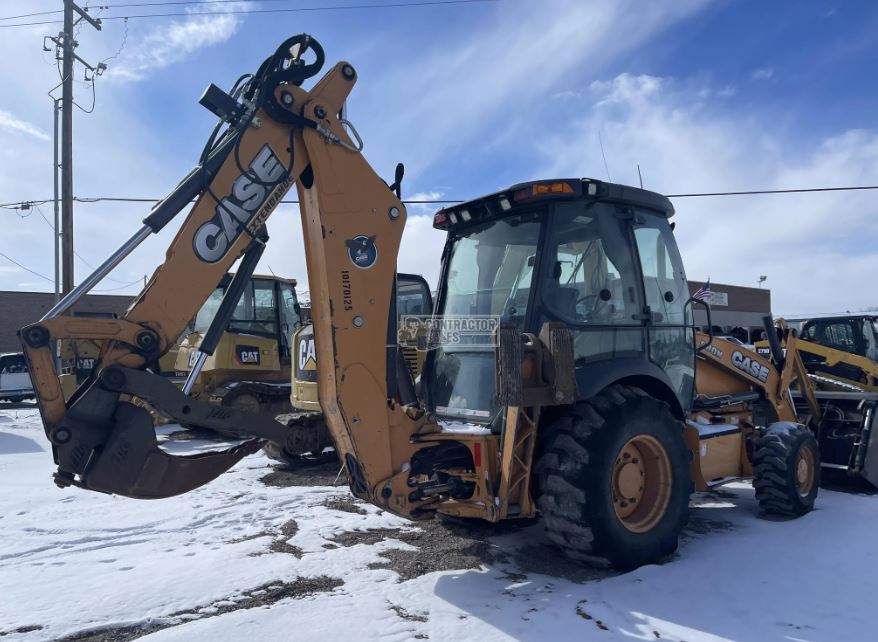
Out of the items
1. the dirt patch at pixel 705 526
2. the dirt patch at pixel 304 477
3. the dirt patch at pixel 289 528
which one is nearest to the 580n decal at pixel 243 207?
the dirt patch at pixel 289 528

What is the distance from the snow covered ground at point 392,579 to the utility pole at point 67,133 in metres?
12.0

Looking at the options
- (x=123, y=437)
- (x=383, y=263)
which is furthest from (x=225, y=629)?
(x=383, y=263)

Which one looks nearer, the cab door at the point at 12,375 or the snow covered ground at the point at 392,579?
the snow covered ground at the point at 392,579

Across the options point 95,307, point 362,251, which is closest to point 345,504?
point 362,251

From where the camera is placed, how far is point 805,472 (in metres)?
5.87

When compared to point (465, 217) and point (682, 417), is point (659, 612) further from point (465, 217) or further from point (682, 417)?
point (465, 217)

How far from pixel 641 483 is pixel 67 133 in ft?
58.4

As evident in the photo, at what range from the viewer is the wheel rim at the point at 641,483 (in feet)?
14.5

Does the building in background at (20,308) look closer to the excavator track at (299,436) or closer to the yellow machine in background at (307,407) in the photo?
the excavator track at (299,436)

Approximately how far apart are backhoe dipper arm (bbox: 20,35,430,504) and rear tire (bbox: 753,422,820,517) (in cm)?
327

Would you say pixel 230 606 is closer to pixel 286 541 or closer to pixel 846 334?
pixel 286 541

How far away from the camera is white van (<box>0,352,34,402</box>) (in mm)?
20484

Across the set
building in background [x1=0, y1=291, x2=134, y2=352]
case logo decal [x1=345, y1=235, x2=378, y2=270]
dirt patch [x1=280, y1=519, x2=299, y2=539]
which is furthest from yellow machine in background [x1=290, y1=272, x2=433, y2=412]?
building in background [x1=0, y1=291, x2=134, y2=352]

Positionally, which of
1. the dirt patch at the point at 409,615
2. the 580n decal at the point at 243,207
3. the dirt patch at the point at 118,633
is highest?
the 580n decal at the point at 243,207
